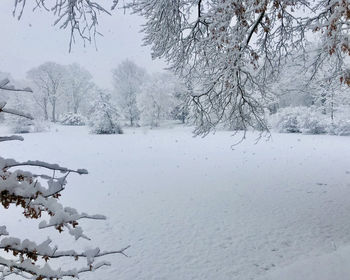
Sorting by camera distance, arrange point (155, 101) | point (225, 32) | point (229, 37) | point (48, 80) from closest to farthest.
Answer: point (225, 32), point (229, 37), point (155, 101), point (48, 80)

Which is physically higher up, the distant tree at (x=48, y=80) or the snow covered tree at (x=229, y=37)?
the distant tree at (x=48, y=80)

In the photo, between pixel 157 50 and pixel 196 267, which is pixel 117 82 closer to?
pixel 157 50

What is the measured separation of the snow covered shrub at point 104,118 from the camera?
26.5 metres

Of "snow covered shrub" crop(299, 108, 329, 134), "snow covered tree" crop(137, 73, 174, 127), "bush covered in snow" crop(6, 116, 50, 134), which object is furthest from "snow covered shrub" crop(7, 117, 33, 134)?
"snow covered shrub" crop(299, 108, 329, 134)

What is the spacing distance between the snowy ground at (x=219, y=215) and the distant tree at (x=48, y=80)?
27247mm

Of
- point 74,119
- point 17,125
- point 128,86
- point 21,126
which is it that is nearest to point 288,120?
point 128,86

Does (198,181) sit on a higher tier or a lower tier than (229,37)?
lower

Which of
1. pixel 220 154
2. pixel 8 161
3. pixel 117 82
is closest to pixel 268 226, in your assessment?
pixel 8 161

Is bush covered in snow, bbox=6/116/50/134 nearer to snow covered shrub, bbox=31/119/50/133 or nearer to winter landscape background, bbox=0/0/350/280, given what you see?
snow covered shrub, bbox=31/119/50/133

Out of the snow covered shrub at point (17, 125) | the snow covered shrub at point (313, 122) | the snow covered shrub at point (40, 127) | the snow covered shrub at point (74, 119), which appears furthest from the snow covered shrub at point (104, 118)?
the snow covered shrub at point (313, 122)

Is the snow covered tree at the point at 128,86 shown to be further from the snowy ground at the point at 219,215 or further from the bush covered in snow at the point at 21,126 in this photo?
the snowy ground at the point at 219,215

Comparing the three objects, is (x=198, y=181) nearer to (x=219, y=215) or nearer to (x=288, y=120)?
(x=219, y=215)

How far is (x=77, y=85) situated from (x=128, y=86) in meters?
9.64

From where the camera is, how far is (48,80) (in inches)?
1484
